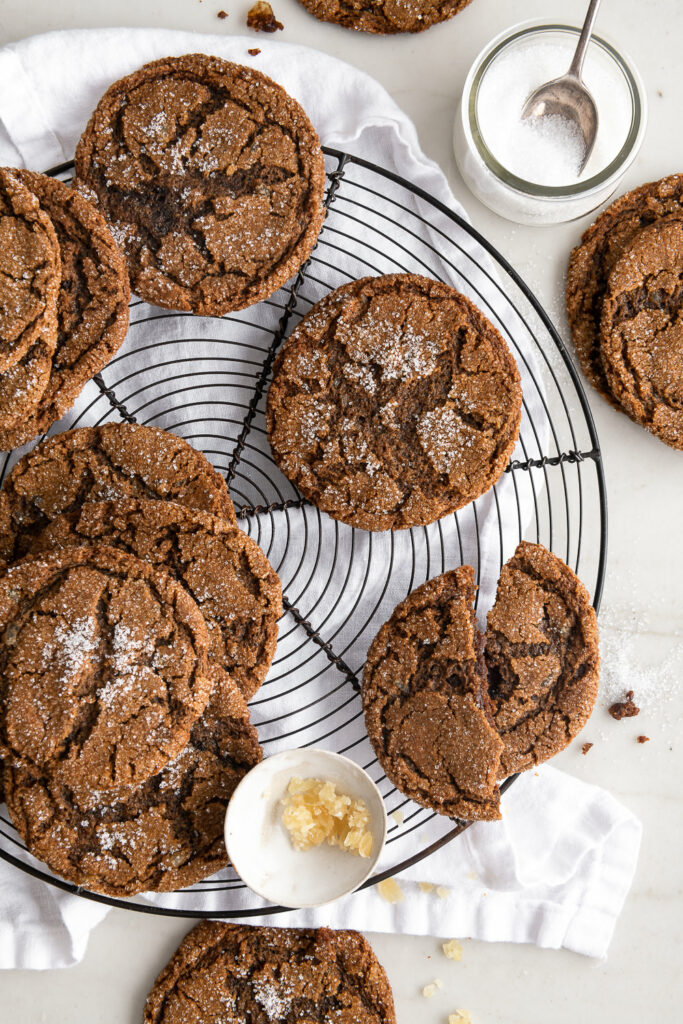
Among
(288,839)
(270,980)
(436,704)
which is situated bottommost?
(270,980)

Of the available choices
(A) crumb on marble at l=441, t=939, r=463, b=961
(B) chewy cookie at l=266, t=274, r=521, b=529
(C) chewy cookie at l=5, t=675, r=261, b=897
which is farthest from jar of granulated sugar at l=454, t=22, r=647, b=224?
(A) crumb on marble at l=441, t=939, r=463, b=961

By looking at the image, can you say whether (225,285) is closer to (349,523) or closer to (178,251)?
(178,251)

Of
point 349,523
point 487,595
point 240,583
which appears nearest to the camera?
point 240,583

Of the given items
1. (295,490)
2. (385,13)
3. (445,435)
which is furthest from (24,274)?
(385,13)

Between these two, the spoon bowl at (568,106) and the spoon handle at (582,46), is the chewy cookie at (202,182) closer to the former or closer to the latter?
the spoon bowl at (568,106)

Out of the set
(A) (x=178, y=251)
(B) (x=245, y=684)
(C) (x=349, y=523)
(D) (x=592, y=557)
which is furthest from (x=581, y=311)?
(B) (x=245, y=684)

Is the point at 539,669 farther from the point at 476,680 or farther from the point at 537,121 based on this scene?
the point at 537,121
